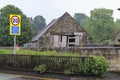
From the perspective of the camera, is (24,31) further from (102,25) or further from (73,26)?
(102,25)

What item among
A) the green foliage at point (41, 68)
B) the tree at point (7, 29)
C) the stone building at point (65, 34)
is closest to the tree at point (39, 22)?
the tree at point (7, 29)

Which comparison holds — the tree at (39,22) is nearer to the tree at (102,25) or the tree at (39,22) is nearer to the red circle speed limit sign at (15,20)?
the tree at (102,25)

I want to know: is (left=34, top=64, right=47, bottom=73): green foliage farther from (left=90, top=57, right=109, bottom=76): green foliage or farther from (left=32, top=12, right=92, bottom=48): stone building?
(left=32, top=12, right=92, bottom=48): stone building

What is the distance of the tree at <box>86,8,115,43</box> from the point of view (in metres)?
78.0

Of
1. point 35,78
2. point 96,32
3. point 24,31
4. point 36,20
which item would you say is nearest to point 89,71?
point 35,78

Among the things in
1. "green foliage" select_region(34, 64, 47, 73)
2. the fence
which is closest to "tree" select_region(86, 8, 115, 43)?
the fence

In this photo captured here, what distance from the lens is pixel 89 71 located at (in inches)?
529

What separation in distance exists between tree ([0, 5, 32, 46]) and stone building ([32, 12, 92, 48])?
19026 mm

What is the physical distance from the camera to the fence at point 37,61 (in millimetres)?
13850

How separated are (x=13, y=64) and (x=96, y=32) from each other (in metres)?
63.8

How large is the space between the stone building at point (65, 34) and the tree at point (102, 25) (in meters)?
38.9

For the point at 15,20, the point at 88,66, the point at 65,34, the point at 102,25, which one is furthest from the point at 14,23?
the point at 102,25

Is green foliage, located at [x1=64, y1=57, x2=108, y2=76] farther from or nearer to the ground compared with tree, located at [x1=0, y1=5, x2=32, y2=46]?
nearer to the ground

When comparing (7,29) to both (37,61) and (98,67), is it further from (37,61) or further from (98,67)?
(98,67)
